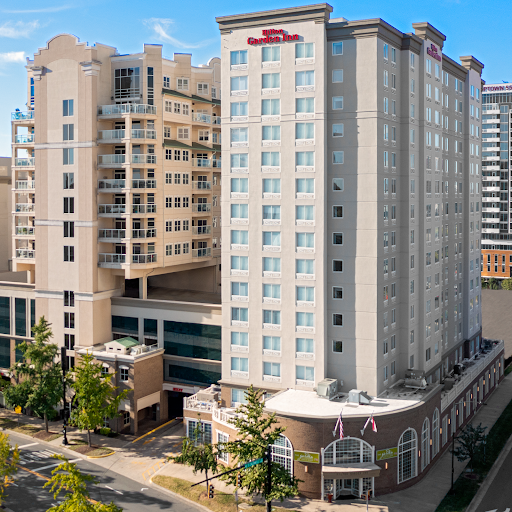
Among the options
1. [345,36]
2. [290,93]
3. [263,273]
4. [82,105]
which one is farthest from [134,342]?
[345,36]

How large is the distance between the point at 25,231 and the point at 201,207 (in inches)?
841

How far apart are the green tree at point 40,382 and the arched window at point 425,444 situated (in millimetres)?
35740

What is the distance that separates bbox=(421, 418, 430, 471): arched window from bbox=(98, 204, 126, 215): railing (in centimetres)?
3787

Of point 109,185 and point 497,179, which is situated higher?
point 497,179

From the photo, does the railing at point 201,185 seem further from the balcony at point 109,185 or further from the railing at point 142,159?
the balcony at point 109,185

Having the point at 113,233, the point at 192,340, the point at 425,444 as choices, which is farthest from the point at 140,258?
the point at 425,444

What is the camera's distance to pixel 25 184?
80625 millimetres

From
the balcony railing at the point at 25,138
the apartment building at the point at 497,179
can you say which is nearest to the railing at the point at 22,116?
the balcony railing at the point at 25,138

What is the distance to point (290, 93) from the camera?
59.7 meters

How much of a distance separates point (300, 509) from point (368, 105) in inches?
1343

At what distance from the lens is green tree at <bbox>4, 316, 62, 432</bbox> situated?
222 ft

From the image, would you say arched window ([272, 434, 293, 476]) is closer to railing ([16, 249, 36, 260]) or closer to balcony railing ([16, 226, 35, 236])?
railing ([16, 249, 36, 260])

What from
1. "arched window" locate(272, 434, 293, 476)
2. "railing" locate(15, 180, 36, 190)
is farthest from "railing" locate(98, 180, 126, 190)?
"arched window" locate(272, 434, 293, 476)

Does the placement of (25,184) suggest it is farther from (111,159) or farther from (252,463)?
(252,463)
